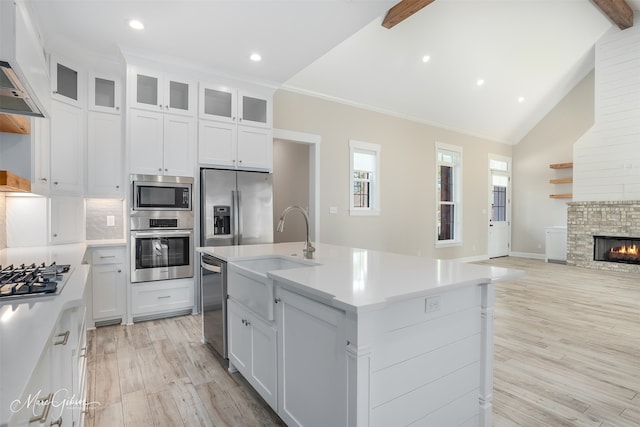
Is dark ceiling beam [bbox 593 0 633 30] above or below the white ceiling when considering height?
above

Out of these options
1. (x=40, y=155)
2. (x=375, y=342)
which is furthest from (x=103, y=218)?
(x=375, y=342)

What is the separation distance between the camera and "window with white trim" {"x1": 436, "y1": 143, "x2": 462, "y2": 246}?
24.5ft

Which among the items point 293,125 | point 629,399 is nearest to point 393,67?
point 293,125

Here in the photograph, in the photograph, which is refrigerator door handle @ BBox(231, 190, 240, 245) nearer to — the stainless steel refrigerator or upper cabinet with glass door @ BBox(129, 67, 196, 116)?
the stainless steel refrigerator

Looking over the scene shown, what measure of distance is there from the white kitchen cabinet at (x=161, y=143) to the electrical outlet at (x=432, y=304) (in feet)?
10.8

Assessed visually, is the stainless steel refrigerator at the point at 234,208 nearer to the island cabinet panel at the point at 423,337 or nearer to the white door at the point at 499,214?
the island cabinet panel at the point at 423,337

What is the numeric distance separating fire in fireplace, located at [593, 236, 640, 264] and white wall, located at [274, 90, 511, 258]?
85.8 inches

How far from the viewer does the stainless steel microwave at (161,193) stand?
361cm

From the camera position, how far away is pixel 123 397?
2.21 metres

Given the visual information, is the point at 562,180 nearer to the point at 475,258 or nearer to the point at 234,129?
the point at 475,258

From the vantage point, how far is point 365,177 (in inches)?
243

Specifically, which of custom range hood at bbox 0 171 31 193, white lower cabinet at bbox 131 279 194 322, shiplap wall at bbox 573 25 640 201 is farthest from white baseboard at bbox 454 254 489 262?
custom range hood at bbox 0 171 31 193

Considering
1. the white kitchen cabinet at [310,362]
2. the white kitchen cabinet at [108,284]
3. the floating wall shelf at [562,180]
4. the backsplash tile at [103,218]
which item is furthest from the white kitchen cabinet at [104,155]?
the floating wall shelf at [562,180]

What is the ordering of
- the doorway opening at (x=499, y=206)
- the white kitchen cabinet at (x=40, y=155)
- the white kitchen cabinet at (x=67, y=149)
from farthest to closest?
1. the doorway opening at (x=499, y=206)
2. the white kitchen cabinet at (x=67, y=149)
3. the white kitchen cabinet at (x=40, y=155)
